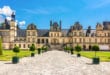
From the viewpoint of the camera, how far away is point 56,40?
10275cm

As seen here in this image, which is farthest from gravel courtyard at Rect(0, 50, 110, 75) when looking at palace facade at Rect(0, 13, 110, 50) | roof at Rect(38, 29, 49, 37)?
roof at Rect(38, 29, 49, 37)

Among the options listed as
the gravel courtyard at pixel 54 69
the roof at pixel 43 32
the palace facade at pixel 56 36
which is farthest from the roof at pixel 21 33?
the gravel courtyard at pixel 54 69

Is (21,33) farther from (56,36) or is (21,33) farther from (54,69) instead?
(54,69)

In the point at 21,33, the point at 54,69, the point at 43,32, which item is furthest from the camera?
the point at 43,32

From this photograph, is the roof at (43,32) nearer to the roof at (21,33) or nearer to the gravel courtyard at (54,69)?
the roof at (21,33)

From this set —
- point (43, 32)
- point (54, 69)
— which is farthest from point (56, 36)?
point (54, 69)

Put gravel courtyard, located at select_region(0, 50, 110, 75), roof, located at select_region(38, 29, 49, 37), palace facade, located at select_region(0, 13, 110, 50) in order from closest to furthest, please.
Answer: gravel courtyard, located at select_region(0, 50, 110, 75) < palace facade, located at select_region(0, 13, 110, 50) < roof, located at select_region(38, 29, 49, 37)

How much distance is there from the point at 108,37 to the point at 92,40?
551 cm

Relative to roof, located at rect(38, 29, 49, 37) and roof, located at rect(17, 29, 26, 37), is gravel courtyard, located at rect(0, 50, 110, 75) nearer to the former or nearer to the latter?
roof, located at rect(17, 29, 26, 37)

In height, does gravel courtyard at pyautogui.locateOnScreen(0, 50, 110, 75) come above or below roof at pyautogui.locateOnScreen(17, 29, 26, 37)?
below

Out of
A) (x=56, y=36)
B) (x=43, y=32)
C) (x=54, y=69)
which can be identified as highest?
(x=43, y=32)

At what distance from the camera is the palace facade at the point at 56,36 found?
331 ft

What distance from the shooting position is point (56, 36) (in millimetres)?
102625

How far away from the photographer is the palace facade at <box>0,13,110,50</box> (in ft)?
331
